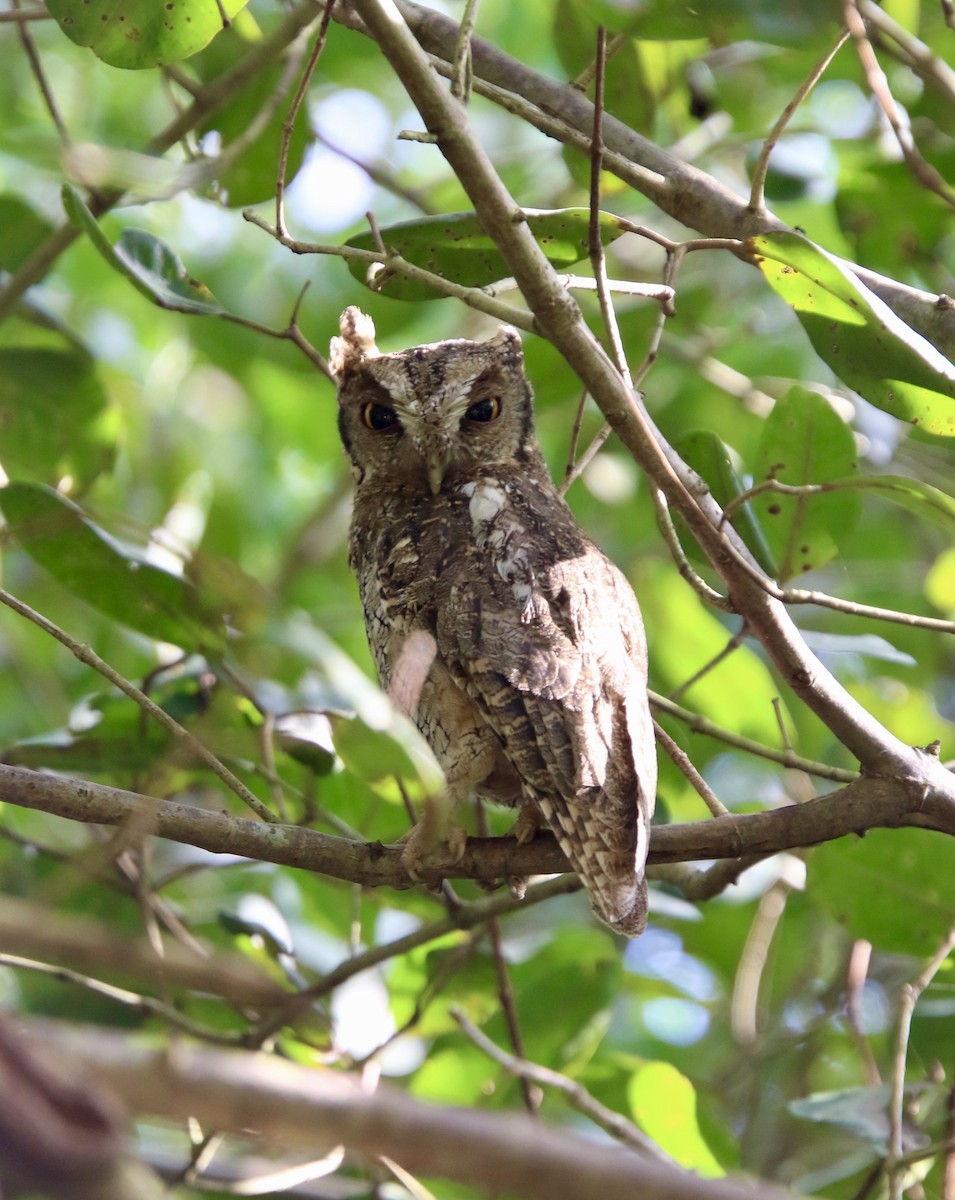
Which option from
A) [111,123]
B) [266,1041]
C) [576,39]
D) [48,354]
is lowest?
[266,1041]

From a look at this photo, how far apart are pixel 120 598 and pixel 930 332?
1667mm

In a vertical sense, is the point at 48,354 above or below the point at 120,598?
above

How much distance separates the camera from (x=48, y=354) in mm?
3461

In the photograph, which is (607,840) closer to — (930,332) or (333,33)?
(930,332)

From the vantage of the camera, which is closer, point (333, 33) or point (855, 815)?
point (855, 815)

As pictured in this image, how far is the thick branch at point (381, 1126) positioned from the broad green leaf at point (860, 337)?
1.59 m

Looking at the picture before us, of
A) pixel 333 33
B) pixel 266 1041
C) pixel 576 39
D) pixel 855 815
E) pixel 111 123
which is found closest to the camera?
pixel 855 815

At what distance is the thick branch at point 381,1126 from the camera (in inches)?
30.1

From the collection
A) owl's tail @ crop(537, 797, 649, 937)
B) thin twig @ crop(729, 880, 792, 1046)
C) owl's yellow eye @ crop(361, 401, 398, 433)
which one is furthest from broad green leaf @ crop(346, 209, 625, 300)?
thin twig @ crop(729, 880, 792, 1046)

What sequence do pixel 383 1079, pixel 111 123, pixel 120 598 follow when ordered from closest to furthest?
pixel 120 598
pixel 383 1079
pixel 111 123

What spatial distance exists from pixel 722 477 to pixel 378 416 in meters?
1.06

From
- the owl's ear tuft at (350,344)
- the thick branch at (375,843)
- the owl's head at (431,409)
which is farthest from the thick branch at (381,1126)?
the owl's ear tuft at (350,344)

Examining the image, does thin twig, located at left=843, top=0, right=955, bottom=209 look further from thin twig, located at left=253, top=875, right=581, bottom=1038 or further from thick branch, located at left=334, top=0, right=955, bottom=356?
thin twig, located at left=253, top=875, right=581, bottom=1038

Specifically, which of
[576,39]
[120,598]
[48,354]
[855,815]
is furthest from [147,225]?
[855,815]
